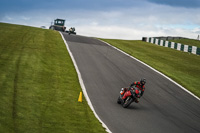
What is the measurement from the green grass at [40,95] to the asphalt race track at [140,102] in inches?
33.8

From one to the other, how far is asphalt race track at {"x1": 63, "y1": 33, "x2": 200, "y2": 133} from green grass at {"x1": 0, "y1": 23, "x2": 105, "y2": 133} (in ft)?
2.81

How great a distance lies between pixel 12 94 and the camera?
12203mm

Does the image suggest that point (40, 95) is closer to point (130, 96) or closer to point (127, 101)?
point (127, 101)

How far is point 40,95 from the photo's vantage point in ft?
41.7

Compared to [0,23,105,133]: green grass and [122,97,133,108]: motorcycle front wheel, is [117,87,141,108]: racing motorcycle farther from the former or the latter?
[0,23,105,133]: green grass

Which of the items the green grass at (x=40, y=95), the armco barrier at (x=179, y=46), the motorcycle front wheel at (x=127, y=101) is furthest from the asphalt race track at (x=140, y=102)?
the armco barrier at (x=179, y=46)

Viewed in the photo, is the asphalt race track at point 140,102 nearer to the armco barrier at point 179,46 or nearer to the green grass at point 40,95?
the green grass at point 40,95

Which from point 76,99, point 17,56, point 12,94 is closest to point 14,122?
point 12,94

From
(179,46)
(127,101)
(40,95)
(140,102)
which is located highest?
(179,46)

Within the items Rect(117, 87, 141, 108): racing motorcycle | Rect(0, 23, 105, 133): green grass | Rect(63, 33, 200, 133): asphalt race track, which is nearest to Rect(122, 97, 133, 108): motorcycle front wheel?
Rect(117, 87, 141, 108): racing motorcycle

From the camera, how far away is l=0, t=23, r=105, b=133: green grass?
30.5 ft

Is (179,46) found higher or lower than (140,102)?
higher

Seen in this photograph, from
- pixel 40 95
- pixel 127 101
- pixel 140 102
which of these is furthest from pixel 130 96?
pixel 40 95

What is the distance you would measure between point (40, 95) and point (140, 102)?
505cm
